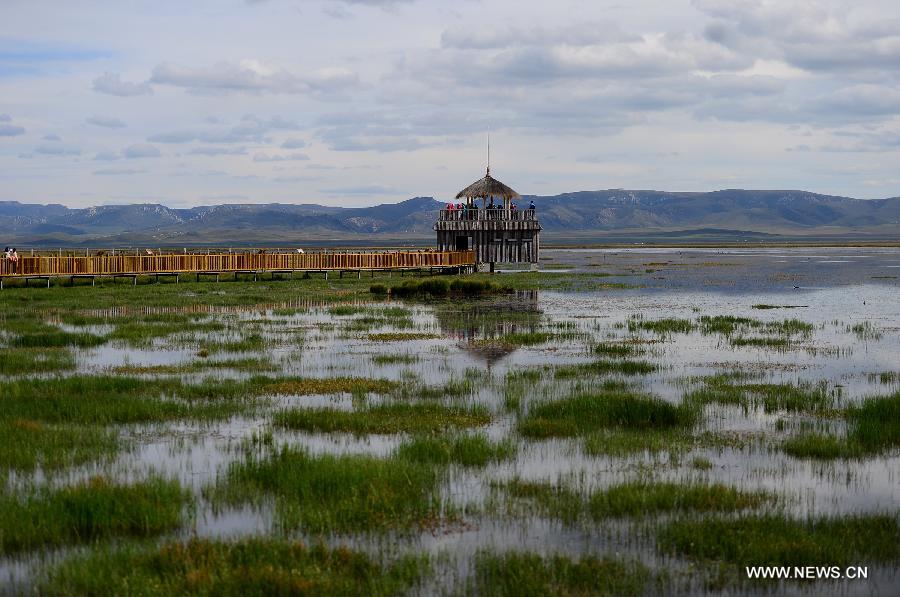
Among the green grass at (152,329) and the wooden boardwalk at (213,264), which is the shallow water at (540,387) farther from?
the wooden boardwalk at (213,264)

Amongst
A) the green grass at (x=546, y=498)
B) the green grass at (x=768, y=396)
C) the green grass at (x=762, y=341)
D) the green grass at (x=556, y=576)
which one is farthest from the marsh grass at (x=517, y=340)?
the green grass at (x=556, y=576)

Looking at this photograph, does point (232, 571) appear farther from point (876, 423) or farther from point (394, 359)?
point (394, 359)

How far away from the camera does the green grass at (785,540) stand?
9.97m

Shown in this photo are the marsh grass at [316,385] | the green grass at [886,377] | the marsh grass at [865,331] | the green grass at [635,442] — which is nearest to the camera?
the green grass at [635,442]

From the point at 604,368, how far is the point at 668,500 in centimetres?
1122

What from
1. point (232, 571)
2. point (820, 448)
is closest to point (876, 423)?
point (820, 448)

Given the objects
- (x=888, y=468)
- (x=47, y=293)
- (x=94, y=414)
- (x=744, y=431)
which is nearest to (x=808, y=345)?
(x=744, y=431)

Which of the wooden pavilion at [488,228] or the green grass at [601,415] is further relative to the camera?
the wooden pavilion at [488,228]

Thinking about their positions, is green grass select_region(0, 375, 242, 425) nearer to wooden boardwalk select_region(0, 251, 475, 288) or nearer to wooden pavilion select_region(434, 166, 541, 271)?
wooden boardwalk select_region(0, 251, 475, 288)

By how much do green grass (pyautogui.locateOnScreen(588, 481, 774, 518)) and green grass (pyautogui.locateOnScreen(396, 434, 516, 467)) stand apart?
2260 millimetres

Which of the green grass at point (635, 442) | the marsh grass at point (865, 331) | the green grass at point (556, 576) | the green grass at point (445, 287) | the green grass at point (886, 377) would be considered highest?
the green grass at point (445, 287)

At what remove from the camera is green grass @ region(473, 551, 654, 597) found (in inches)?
359

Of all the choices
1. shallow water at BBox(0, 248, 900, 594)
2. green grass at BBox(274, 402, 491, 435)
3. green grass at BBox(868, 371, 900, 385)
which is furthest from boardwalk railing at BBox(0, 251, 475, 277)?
green grass at BBox(868, 371, 900, 385)

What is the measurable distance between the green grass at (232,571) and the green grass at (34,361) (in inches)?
532
